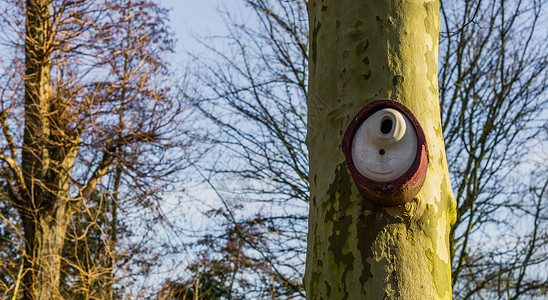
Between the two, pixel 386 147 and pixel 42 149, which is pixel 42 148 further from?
pixel 386 147

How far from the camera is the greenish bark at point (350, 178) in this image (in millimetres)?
1488

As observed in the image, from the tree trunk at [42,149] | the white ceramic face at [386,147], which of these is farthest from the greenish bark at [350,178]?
the tree trunk at [42,149]

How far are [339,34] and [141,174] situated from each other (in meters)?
6.58

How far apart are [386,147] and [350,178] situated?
0.50 ft

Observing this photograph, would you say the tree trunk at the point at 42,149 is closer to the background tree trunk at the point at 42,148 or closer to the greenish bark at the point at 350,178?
the background tree trunk at the point at 42,148

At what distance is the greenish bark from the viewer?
149 centimetres

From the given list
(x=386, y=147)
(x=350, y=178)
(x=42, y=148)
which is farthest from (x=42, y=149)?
(x=386, y=147)

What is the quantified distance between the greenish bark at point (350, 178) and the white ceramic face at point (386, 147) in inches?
3.3

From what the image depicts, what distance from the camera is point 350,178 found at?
1592 mm

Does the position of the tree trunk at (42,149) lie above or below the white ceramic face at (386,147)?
above

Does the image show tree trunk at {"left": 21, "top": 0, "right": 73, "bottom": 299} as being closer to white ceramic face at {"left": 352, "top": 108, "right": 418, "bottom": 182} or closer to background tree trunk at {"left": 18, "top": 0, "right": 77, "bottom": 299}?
background tree trunk at {"left": 18, "top": 0, "right": 77, "bottom": 299}

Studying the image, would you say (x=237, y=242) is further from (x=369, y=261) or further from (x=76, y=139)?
(x=369, y=261)

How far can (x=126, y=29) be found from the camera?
8359mm

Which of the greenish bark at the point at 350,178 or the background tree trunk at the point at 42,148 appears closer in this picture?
the greenish bark at the point at 350,178
